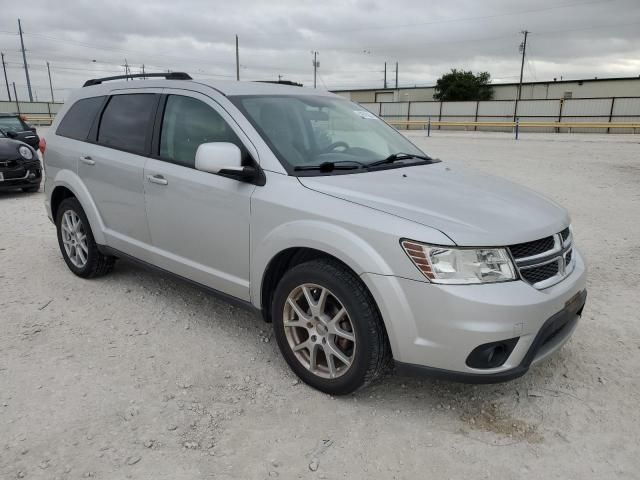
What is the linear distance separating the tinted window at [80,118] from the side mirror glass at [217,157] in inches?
82.9

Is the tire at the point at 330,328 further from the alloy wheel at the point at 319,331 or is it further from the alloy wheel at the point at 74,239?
the alloy wheel at the point at 74,239

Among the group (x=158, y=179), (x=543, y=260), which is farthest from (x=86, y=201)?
(x=543, y=260)

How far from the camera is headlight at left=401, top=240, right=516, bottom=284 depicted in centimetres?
241

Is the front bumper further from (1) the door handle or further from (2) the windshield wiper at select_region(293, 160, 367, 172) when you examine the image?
(1) the door handle

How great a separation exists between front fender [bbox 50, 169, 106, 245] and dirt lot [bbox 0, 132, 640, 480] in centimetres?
56

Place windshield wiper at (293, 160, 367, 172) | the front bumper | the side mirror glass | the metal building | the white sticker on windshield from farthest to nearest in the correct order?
the metal building, the white sticker on windshield, windshield wiper at (293, 160, 367, 172), the side mirror glass, the front bumper

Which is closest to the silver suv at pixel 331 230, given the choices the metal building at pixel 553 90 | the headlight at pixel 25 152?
the headlight at pixel 25 152

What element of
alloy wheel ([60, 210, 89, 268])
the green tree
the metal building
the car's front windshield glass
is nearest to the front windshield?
alloy wheel ([60, 210, 89, 268])

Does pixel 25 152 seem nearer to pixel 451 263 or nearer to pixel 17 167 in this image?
pixel 17 167

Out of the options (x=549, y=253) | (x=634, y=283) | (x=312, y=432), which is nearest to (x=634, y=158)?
(x=634, y=283)

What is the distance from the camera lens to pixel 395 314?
Answer: 251cm

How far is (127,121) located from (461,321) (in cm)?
312

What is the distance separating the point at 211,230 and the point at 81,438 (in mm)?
1415

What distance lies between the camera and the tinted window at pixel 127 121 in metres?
3.88
